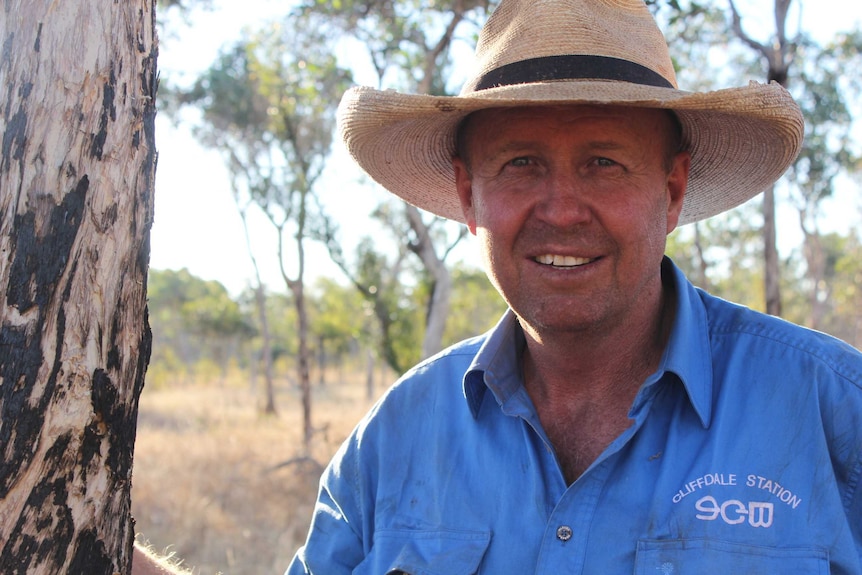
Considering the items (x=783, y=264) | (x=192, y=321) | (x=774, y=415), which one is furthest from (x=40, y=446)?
(x=783, y=264)

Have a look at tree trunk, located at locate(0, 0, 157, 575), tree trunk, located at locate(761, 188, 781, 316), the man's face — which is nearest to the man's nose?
the man's face

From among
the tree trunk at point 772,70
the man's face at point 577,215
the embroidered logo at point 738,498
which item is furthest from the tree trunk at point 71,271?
the tree trunk at point 772,70

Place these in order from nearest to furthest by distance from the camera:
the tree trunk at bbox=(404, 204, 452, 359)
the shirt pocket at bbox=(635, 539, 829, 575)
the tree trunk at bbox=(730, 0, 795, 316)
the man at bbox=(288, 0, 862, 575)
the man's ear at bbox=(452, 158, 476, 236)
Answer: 1. the shirt pocket at bbox=(635, 539, 829, 575)
2. the man at bbox=(288, 0, 862, 575)
3. the man's ear at bbox=(452, 158, 476, 236)
4. the tree trunk at bbox=(730, 0, 795, 316)
5. the tree trunk at bbox=(404, 204, 452, 359)

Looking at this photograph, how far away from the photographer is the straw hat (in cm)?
200

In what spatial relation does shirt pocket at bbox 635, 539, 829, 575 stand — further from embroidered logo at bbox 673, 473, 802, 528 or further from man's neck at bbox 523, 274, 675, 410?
man's neck at bbox 523, 274, 675, 410

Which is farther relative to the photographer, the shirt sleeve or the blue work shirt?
the shirt sleeve

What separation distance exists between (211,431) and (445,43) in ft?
31.8

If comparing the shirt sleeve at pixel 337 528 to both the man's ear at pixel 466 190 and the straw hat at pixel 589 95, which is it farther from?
the straw hat at pixel 589 95

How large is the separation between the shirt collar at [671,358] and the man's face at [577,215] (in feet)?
0.40

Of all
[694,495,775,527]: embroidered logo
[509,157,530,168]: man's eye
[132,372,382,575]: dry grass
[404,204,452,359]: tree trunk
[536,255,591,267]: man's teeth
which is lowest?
[132,372,382,575]: dry grass

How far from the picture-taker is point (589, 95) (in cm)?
195

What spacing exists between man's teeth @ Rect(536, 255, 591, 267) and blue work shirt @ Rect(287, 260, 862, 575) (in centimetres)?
30

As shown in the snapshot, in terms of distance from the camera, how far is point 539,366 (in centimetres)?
236

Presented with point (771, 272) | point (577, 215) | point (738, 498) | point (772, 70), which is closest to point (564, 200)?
point (577, 215)
